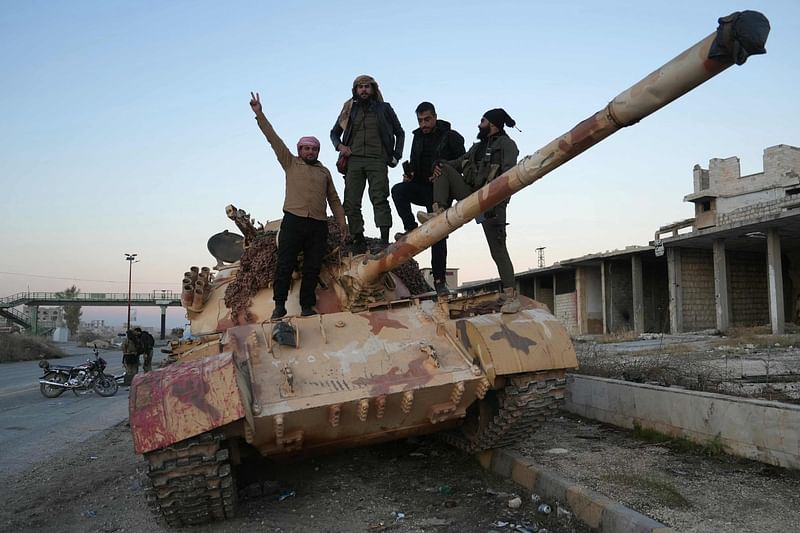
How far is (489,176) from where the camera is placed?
6.07 meters

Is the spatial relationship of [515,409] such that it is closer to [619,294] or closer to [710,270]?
[710,270]

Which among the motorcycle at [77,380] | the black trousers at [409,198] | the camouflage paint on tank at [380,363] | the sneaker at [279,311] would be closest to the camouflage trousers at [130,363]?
the motorcycle at [77,380]

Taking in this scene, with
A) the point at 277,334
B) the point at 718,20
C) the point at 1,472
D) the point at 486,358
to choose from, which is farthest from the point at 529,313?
the point at 1,472

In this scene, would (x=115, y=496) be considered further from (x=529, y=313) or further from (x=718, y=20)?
(x=718, y=20)

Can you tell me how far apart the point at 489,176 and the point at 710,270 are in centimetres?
2100

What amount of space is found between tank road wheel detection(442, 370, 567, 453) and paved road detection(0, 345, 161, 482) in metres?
4.79

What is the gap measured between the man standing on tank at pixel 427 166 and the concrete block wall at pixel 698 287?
1873 cm

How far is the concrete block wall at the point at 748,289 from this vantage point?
24.5m

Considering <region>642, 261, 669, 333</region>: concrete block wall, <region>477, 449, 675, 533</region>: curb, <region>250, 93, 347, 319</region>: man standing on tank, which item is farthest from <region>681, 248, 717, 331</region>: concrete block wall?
<region>250, 93, 347, 319</region>: man standing on tank

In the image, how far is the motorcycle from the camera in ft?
50.4

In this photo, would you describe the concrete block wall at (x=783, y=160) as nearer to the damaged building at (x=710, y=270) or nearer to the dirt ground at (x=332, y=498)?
the damaged building at (x=710, y=270)

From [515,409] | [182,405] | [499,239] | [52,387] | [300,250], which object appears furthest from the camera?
[52,387]

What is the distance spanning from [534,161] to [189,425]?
9.26 feet

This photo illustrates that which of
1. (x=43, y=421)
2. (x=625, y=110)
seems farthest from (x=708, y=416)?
(x=43, y=421)
